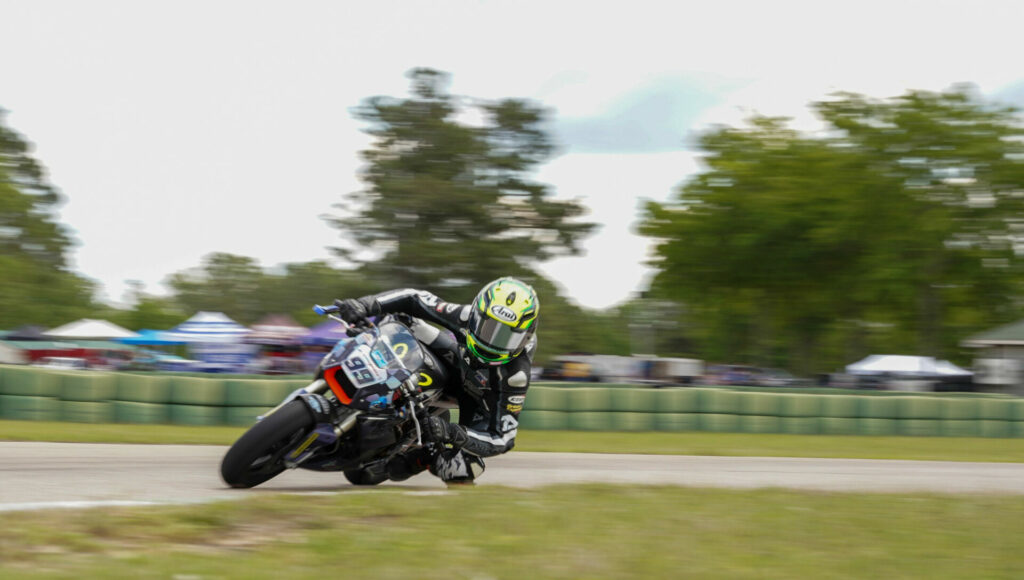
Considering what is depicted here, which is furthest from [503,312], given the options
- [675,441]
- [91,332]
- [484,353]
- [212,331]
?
[91,332]

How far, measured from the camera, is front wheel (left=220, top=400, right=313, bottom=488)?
5.92 meters

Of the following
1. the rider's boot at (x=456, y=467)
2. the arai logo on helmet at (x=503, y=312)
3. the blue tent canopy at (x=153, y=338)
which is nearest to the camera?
the arai logo on helmet at (x=503, y=312)

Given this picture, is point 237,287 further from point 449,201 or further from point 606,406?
point 606,406

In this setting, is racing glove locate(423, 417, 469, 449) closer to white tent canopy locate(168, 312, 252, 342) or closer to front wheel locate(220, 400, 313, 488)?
front wheel locate(220, 400, 313, 488)

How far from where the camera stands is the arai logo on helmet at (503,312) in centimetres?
677

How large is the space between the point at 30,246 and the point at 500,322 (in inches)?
2498

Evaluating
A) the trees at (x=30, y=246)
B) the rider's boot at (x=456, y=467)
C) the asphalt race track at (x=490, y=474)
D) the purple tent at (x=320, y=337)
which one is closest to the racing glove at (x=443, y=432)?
the rider's boot at (x=456, y=467)

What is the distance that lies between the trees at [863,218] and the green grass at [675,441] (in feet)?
57.0

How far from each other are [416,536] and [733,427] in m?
14.7

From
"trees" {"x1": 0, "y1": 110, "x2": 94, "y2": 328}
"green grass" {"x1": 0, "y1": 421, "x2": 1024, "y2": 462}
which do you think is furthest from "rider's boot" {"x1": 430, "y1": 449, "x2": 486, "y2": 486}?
"trees" {"x1": 0, "y1": 110, "x2": 94, "y2": 328}

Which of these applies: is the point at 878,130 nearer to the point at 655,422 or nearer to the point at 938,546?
the point at 655,422

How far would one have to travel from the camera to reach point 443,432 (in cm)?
664

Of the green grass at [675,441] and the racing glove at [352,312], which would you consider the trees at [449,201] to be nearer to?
the green grass at [675,441]

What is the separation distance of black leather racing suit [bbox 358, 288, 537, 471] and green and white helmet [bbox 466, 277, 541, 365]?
0.16 meters
